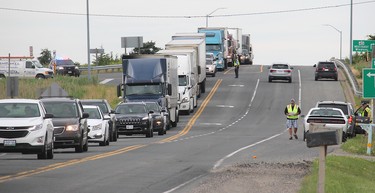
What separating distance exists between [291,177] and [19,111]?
8491 millimetres

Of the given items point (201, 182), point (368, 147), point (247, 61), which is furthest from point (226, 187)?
point (247, 61)

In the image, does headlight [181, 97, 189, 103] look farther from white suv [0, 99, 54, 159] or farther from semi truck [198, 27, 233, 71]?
white suv [0, 99, 54, 159]

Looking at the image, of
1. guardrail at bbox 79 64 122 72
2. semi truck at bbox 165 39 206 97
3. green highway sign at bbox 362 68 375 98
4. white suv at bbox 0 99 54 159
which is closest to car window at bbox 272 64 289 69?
semi truck at bbox 165 39 206 97

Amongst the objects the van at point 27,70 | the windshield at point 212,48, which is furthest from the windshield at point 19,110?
the windshield at point 212,48

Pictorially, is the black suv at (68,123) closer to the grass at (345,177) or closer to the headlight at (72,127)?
the headlight at (72,127)

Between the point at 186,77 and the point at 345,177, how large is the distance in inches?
1590

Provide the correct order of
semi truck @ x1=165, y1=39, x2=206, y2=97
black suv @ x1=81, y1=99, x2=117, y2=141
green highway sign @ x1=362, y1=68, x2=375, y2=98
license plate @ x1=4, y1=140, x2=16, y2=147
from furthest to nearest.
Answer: semi truck @ x1=165, y1=39, x2=206, y2=97 → black suv @ x1=81, y1=99, x2=117, y2=141 → green highway sign @ x1=362, y1=68, x2=375, y2=98 → license plate @ x1=4, y1=140, x2=16, y2=147

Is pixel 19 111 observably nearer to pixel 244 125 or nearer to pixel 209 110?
pixel 244 125

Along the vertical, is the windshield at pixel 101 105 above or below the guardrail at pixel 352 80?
above

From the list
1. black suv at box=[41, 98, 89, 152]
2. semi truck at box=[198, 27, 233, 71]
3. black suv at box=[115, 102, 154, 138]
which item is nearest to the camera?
black suv at box=[41, 98, 89, 152]

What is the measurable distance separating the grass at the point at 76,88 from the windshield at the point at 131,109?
23.4m

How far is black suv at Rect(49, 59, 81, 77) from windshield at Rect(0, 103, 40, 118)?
64.9 metres

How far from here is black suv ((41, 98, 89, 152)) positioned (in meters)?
32.2

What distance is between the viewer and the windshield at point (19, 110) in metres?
28.3
